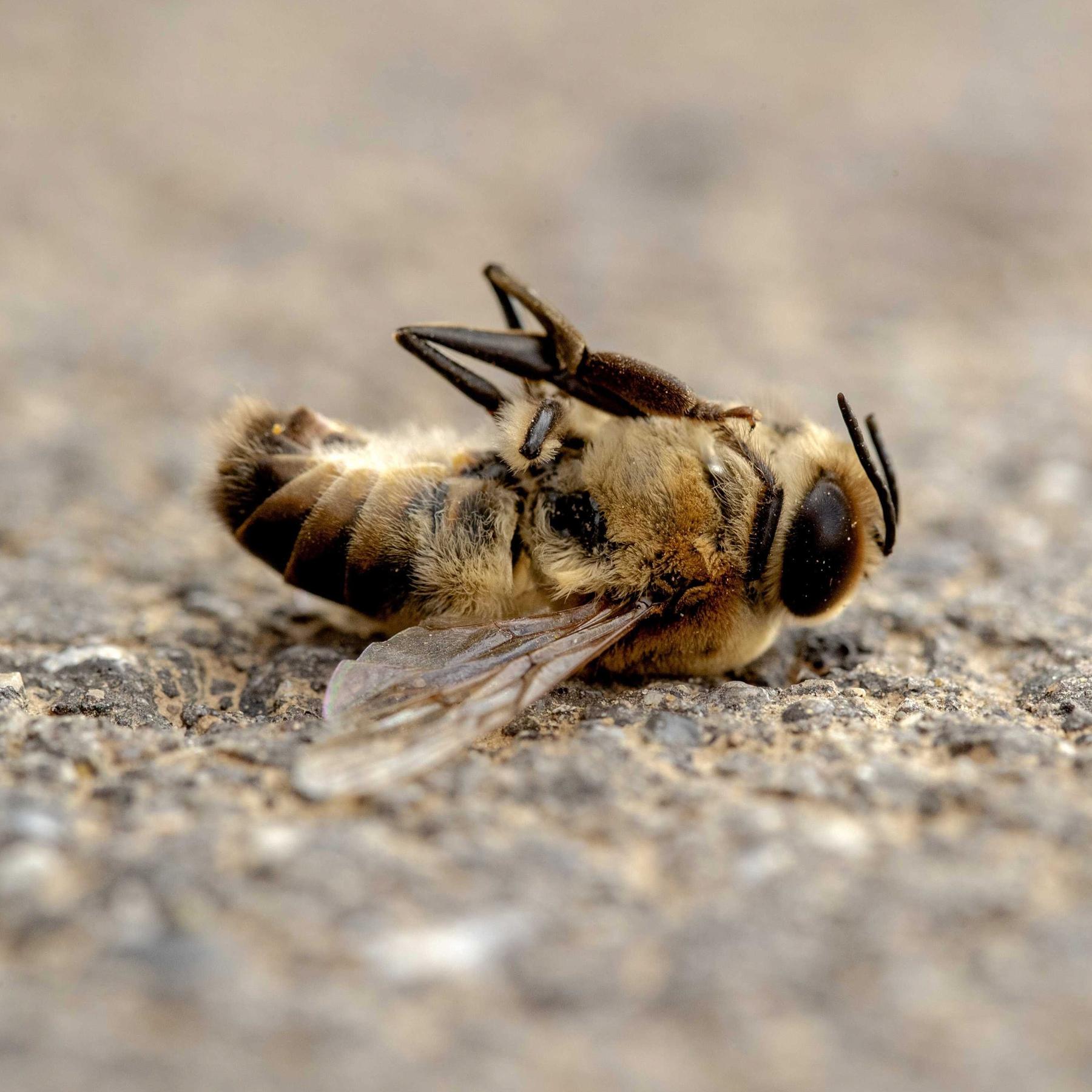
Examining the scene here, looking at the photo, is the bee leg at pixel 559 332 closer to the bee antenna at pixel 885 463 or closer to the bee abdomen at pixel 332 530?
the bee abdomen at pixel 332 530

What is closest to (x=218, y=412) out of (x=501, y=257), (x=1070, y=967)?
(x=501, y=257)

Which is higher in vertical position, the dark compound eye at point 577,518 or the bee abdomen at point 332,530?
the dark compound eye at point 577,518

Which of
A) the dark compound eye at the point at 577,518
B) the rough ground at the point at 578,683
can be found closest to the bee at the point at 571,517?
the dark compound eye at the point at 577,518

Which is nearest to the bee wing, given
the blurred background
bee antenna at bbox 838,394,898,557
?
bee antenna at bbox 838,394,898,557


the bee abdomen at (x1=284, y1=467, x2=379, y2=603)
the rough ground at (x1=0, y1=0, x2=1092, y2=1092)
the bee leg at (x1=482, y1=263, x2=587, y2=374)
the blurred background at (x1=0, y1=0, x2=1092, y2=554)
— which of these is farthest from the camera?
the blurred background at (x1=0, y1=0, x2=1092, y2=554)

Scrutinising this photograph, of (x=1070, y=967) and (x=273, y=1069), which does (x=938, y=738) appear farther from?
(x=273, y=1069)

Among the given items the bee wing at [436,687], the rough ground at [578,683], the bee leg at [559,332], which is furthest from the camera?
the bee leg at [559,332]

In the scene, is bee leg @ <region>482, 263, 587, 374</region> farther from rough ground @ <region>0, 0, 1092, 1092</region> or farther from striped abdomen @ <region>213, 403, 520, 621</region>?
rough ground @ <region>0, 0, 1092, 1092</region>
